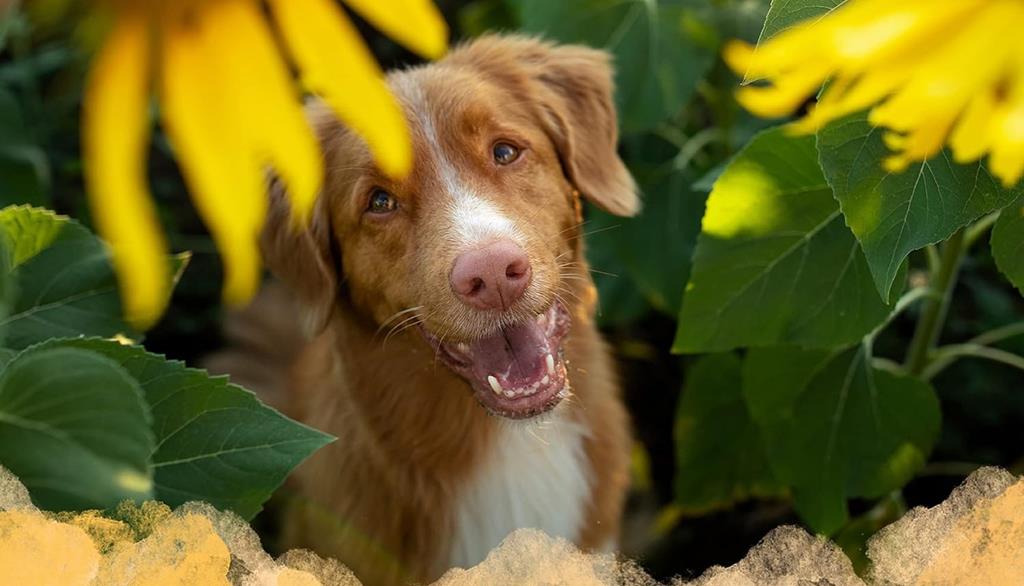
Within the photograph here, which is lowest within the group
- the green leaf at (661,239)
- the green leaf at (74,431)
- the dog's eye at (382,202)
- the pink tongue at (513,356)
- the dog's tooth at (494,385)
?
the green leaf at (661,239)

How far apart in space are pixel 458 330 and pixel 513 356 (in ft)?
0.74

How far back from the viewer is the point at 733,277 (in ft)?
7.32

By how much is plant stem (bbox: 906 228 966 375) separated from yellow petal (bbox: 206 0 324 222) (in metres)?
1.95

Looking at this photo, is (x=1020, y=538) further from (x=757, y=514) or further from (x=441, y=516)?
(x=757, y=514)

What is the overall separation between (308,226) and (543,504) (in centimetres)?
90

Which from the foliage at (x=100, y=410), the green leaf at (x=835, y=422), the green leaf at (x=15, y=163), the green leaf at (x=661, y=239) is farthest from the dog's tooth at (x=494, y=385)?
the green leaf at (x=15, y=163)

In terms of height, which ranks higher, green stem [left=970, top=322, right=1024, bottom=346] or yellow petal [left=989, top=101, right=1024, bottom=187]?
yellow petal [left=989, top=101, right=1024, bottom=187]

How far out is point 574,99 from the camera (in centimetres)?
283

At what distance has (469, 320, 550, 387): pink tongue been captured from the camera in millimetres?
2512

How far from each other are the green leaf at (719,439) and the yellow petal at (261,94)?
2.34 metres

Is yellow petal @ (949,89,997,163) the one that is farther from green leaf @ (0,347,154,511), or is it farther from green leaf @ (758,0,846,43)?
green leaf @ (0,347,154,511)

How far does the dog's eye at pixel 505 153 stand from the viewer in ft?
8.37

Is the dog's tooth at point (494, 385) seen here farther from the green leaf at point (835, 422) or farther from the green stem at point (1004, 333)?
the green stem at point (1004, 333)

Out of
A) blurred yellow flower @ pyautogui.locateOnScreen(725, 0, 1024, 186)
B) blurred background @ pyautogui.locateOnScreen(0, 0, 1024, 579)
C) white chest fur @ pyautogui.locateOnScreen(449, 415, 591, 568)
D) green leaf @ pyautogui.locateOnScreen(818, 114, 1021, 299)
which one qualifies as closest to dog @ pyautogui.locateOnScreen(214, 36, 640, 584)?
white chest fur @ pyautogui.locateOnScreen(449, 415, 591, 568)
